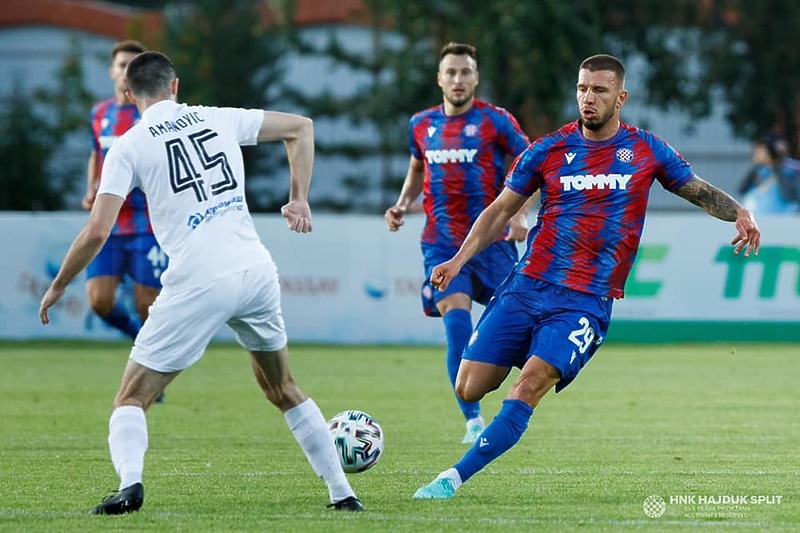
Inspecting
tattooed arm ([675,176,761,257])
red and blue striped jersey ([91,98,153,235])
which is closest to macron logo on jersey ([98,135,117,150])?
red and blue striped jersey ([91,98,153,235])

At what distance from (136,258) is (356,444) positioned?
547 centimetres

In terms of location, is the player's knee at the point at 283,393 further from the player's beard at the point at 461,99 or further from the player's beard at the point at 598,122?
the player's beard at the point at 461,99

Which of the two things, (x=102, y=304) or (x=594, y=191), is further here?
(x=102, y=304)

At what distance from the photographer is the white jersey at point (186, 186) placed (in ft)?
22.6

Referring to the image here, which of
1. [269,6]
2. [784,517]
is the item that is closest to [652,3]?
[269,6]

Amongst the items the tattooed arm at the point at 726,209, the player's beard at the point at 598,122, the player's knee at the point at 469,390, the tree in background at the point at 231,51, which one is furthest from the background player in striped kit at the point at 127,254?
the tree in background at the point at 231,51

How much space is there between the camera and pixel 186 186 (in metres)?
6.93

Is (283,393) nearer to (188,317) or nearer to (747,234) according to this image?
(188,317)

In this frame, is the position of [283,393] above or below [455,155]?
below

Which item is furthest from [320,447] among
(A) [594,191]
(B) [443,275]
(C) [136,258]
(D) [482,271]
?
(C) [136,258]

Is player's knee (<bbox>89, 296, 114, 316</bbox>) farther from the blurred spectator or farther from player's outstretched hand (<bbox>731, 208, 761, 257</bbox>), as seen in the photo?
the blurred spectator

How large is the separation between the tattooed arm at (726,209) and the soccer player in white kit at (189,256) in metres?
2.06

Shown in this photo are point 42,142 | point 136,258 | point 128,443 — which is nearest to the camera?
point 128,443

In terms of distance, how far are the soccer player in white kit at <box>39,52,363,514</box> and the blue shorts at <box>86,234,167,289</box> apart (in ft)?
19.5
